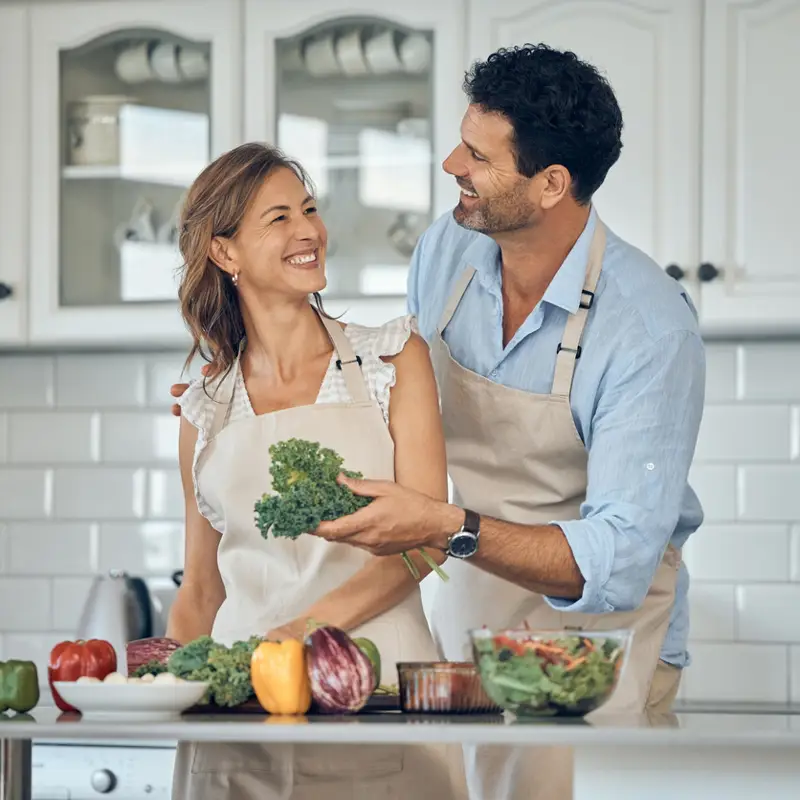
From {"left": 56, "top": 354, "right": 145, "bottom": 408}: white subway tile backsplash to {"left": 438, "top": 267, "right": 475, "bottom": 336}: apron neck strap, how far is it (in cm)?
145

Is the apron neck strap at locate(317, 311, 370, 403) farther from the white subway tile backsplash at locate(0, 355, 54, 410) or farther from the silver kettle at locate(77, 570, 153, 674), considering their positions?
the white subway tile backsplash at locate(0, 355, 54, 410)

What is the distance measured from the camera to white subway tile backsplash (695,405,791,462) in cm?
349

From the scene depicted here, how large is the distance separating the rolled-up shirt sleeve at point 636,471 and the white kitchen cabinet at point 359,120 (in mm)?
1124

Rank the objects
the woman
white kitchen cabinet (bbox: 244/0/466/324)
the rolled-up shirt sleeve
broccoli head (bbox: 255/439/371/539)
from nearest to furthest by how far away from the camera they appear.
Answer: broccoli head (bbox: 255/439/371/539)
the rolled-up shirt sleeve
the woman
white kitchen cabinet (bbox: 244/0/466/324)

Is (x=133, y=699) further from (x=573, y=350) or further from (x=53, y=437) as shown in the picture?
(x=53, y=437)

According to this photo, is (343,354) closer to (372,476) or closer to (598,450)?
(372,476)

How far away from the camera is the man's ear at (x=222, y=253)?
241 cm

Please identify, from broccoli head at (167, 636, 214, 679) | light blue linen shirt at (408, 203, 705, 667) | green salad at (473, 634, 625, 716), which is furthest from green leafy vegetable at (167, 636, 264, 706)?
light blue linen shirt at (408, 203, 705, 667)

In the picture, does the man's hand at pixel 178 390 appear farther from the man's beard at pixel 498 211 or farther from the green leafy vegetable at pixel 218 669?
the green leafy vegetable at pixel 218 669

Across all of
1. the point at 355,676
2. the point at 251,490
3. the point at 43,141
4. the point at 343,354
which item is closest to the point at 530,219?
the point at 343,354

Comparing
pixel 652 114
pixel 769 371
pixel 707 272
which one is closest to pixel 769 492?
pixel 769 371

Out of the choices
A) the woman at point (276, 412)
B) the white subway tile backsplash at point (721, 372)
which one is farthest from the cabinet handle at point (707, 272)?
the woman at point (276, 412)

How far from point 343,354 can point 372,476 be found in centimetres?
22

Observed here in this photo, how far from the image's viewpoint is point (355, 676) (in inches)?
66.2
